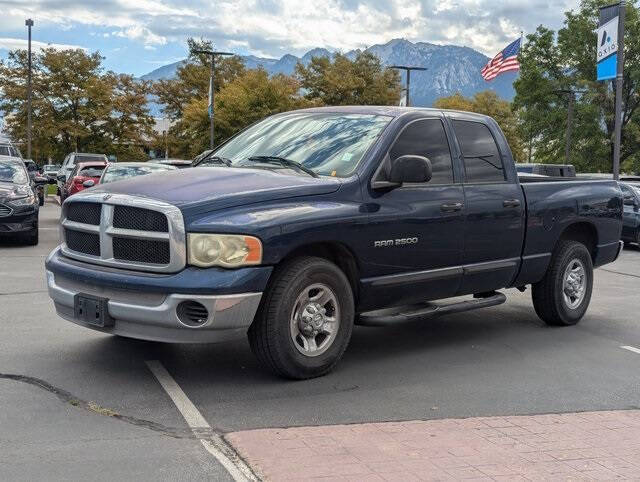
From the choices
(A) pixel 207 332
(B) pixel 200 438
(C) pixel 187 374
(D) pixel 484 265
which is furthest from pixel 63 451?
(D) pixel 484 265

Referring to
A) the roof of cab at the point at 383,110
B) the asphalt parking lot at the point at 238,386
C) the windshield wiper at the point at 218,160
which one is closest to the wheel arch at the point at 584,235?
the asphalt parking lot at the point at 238,386

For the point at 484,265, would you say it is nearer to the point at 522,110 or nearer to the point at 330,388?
the point at 330,388

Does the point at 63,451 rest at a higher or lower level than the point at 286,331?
lower

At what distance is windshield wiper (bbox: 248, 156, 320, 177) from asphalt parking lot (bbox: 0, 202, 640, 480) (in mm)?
1487

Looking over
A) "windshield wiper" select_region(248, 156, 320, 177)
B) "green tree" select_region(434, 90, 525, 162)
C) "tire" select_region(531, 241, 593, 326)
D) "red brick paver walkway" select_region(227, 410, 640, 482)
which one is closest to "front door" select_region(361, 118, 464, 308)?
"windshield wiper" select_region(248, 156, 320, 177)

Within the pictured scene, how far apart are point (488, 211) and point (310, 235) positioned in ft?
6.64

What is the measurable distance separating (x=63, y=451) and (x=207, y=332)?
127 cm

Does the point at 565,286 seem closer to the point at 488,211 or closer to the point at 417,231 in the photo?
the point at 488,211

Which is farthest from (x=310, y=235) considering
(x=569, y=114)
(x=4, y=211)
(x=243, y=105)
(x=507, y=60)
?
(x=243, y=105)

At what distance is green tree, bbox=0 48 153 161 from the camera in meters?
48.1

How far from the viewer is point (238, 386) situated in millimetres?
5547

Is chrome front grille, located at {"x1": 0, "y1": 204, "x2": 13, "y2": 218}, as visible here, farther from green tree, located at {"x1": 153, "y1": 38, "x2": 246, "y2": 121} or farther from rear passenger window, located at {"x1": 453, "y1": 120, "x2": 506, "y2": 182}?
green tree, located at {"x1": 153, "y1": 38, "x2": 246, "y2": 121}

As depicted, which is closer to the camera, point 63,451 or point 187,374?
point 63,451

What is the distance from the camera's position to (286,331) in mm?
5426
